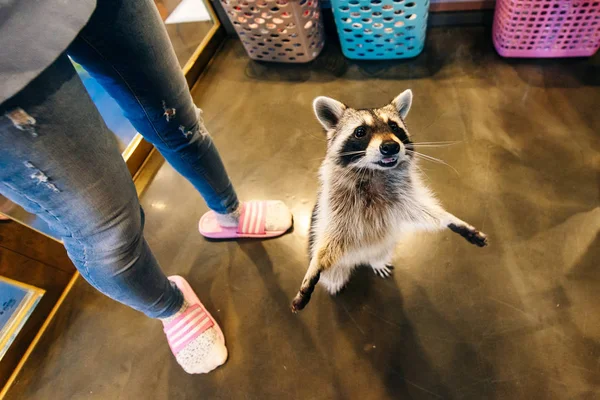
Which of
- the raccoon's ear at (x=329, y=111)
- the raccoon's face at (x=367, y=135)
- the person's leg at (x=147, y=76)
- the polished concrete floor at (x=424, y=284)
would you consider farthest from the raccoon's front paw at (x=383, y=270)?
the person's leg at (x=147, y=76)

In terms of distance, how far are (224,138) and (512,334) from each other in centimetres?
143

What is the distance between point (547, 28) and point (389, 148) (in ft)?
4.34

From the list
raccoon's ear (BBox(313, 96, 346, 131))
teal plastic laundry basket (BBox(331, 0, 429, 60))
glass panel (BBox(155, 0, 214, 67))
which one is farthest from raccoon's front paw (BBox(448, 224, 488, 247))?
glass panel (BBox(155, 0, 214, 67))

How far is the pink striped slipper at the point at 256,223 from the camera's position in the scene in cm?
135

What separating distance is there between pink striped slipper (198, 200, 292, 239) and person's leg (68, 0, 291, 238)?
0.33m

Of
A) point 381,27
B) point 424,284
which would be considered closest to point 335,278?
point 424,284

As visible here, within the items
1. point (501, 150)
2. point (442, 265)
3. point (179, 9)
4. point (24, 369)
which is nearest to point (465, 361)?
point (442, 265)

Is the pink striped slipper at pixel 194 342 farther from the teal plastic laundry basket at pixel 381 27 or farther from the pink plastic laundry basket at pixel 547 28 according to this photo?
the pink plastic laundry basket at pixel 547 28

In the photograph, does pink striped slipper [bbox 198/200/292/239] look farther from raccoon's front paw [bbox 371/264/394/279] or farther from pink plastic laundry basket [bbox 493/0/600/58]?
pink plastic laundry basket [bbox 493/0/600/58]

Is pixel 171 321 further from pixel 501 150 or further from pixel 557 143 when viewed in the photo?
pixel 557 143

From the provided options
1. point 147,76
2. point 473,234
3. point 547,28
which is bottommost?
point 547,28

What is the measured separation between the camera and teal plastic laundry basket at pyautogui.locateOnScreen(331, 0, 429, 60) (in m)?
1.55

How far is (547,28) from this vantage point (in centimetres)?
154

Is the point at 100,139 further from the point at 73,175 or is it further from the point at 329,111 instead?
the point at 329,111
